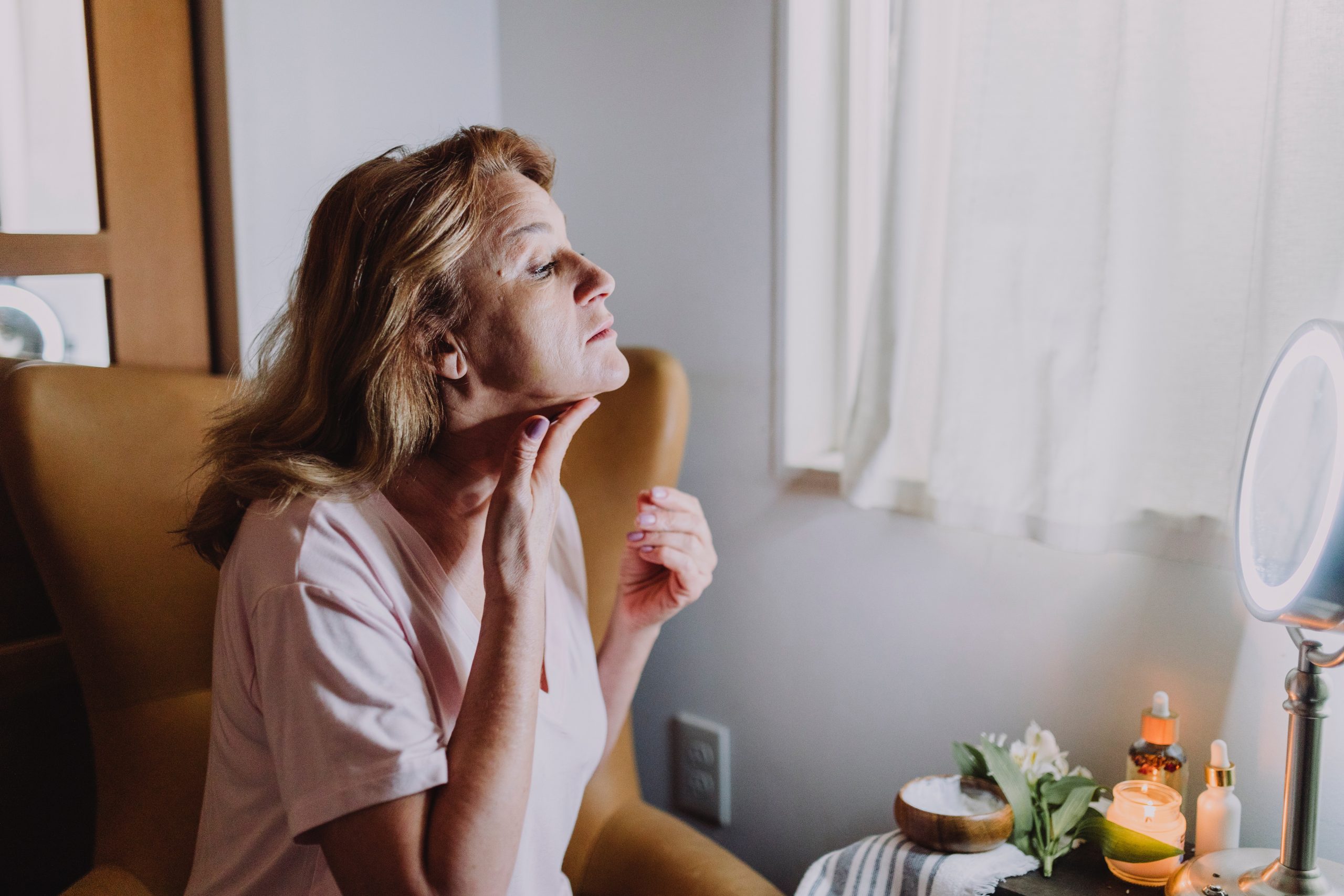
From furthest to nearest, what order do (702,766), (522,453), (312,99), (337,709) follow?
(702,766)
(312,99)
(522,453)
(337,709)

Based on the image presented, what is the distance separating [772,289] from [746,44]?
0.34 metres

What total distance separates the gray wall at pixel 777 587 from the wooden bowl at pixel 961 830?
0.83ft

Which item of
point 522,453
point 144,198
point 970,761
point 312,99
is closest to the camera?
point 522,453

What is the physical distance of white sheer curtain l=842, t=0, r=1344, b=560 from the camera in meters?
0.95

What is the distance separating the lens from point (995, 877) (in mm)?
968

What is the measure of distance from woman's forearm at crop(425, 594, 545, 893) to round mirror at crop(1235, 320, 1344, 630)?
60cm

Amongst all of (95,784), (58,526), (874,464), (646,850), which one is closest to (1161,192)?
(874,464)

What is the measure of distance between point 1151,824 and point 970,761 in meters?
0.19

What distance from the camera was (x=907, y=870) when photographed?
3.29ft

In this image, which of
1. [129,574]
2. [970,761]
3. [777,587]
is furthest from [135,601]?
[970,761]

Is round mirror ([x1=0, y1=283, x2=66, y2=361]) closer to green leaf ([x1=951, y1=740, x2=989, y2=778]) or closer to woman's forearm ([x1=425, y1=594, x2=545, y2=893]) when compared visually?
woman's forearm ([x1=425, y1=594, x2=545, y2=893])

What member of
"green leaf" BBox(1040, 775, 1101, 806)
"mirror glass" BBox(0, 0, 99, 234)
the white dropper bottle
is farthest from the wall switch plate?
"mirror glass" BBox(0, 0, 99, 234)

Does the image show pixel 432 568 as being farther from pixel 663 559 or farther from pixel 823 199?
pixel 823 199

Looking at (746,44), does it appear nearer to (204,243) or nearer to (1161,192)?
(1161,192)
